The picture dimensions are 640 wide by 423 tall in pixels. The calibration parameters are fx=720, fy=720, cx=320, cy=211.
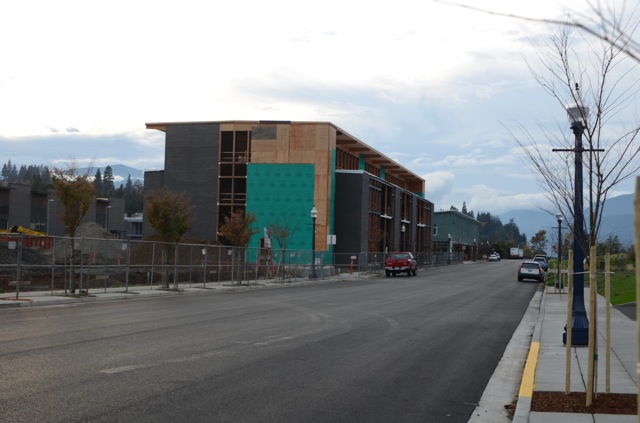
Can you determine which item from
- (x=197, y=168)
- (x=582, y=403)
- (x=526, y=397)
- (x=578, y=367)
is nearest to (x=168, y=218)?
(x=578, y=367)

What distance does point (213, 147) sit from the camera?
70875 millimetres

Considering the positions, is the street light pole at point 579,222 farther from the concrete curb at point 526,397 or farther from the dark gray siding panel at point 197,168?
the dark gray siding panel at point 197,168

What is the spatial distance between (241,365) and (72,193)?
17648 mm

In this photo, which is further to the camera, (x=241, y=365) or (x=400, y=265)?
(x=400, y=265)

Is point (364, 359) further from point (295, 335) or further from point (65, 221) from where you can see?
point (65, 221)

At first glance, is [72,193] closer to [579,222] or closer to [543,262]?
[579,222]

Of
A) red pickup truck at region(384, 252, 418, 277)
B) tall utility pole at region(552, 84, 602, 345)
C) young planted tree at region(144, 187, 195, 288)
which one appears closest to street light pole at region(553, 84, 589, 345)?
tall utility pole at region(552, 84, 602, 345)

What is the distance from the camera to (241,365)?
11.1 m

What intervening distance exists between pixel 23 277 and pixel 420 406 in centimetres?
2322

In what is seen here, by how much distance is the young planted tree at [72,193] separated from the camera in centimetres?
2661

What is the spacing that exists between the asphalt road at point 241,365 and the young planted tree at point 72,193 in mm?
6964

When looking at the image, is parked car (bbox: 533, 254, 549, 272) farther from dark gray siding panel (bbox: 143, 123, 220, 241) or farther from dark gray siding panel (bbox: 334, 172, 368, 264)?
dark gray siding panel (bbox: 143, 123, 220, 241)

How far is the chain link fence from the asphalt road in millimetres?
5013

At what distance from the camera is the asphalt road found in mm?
8133
